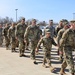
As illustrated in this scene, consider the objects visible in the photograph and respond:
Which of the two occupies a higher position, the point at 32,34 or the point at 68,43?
the point at 32,34

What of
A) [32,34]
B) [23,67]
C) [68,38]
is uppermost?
[32,34]

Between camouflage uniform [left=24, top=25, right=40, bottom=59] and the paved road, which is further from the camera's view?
camouflage uniform [left=24, top=25, right=40, bottom=59]

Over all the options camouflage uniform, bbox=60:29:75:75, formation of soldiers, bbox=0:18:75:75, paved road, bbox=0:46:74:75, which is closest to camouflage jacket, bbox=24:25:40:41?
formation of soldiers, bbox=0:18:75:75

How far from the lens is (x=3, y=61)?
501 inches

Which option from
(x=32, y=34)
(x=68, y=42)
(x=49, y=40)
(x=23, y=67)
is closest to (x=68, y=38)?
(x=68, y=42)

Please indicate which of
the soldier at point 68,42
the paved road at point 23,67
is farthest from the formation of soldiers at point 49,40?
the paved road at point 23,67

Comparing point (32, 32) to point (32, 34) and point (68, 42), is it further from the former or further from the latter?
point (68, 42)

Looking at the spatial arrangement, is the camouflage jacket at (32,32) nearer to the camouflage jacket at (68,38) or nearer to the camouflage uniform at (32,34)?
the camouflage uniform at (32,34)

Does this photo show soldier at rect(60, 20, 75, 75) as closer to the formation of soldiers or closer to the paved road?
the formation of soldiers

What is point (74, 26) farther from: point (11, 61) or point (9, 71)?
point (11, 61)

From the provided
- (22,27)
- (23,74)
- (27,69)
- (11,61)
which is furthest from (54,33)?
(23,74)

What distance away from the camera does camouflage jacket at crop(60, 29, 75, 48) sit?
8938 mm

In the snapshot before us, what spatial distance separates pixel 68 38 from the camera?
9.00m

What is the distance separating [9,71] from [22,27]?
169 inches
